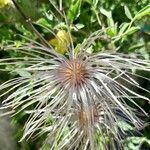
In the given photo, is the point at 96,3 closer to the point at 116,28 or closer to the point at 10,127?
the point at 116,28

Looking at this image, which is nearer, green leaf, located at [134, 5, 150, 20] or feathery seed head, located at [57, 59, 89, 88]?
feathery seed head, located at [57, 59, 89, 88]

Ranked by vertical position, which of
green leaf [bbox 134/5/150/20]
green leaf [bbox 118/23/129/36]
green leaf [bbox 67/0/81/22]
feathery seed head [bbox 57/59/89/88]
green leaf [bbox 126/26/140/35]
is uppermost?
green leaf [bbox 67/0/81/22]

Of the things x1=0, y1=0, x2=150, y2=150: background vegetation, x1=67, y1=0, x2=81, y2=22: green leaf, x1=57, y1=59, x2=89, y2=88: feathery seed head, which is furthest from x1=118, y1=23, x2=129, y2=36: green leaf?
x1=57, y1=59, x2=89, y2=88: feathery seed head

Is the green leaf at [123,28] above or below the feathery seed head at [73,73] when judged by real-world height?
above

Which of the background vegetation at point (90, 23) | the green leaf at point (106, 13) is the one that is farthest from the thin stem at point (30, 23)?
the green leaf at point (106, 13)

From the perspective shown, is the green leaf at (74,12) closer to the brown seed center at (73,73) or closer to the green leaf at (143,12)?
the green leaf at (143,12)

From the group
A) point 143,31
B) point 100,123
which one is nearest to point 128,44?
point 143,31

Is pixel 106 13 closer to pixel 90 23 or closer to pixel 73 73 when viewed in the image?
pixel 90 23

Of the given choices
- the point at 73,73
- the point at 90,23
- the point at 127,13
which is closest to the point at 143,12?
the point at 127,13

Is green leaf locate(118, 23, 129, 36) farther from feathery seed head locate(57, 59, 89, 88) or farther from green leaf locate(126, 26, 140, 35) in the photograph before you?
feathery seed head locate(57, 59, 89, 88)
